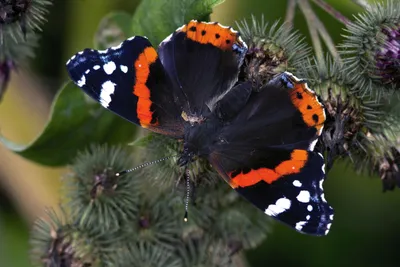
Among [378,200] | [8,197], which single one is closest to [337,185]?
[378,200]

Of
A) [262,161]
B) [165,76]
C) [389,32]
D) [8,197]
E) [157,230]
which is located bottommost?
[8,197]

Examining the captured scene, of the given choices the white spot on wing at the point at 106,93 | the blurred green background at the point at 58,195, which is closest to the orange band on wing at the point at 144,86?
the white spot on wing at the point at 106,93

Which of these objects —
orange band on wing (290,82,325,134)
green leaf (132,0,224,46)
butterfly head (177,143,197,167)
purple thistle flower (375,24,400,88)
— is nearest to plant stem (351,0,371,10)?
purple thistle flower (375,24,400,88)

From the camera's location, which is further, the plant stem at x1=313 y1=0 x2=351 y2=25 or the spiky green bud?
the plant stem at x1=313 y1=0 x2=351 y2=25

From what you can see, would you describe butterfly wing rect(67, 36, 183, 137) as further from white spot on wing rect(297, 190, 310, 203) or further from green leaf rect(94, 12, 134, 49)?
green leaf rect(94, 12, 134, 49)

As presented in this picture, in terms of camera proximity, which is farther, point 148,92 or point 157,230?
point 157,230

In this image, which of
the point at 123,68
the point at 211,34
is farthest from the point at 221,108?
the point at 123,68

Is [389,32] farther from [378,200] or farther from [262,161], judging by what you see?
[378,200]
